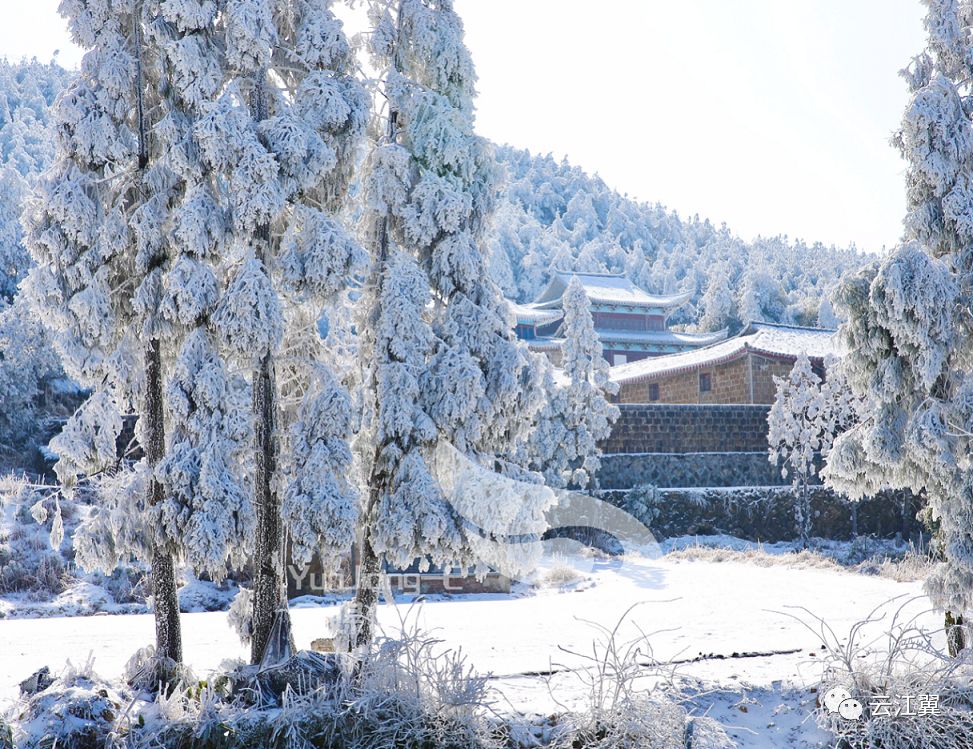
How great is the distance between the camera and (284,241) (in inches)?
327

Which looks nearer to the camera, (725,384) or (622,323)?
(725,384)

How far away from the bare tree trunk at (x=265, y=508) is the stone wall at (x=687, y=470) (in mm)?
18917

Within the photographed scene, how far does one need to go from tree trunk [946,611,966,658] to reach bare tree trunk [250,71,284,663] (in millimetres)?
5976

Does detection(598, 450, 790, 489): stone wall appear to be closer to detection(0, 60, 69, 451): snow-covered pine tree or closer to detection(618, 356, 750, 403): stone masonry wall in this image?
detection(618, 356, 750, 403): stone masonry wall

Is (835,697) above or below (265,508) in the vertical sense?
below

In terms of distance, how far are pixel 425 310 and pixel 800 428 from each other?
20.0 m

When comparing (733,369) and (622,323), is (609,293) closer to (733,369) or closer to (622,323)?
(622,323)

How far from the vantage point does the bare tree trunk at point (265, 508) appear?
25.8 ft

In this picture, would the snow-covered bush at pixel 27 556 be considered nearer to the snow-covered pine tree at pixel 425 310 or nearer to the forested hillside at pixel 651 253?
the snow-covered pine tree at pixel 425 310

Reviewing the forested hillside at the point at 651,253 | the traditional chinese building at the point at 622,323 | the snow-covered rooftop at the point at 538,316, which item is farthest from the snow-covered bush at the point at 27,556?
the forested hillside at the point at 651,253

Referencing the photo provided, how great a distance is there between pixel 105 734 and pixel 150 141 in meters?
4.91

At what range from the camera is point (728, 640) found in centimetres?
1030

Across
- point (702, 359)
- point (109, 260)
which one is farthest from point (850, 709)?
point (702, 359)

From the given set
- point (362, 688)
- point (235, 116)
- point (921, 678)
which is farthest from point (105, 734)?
point (921, 678)
